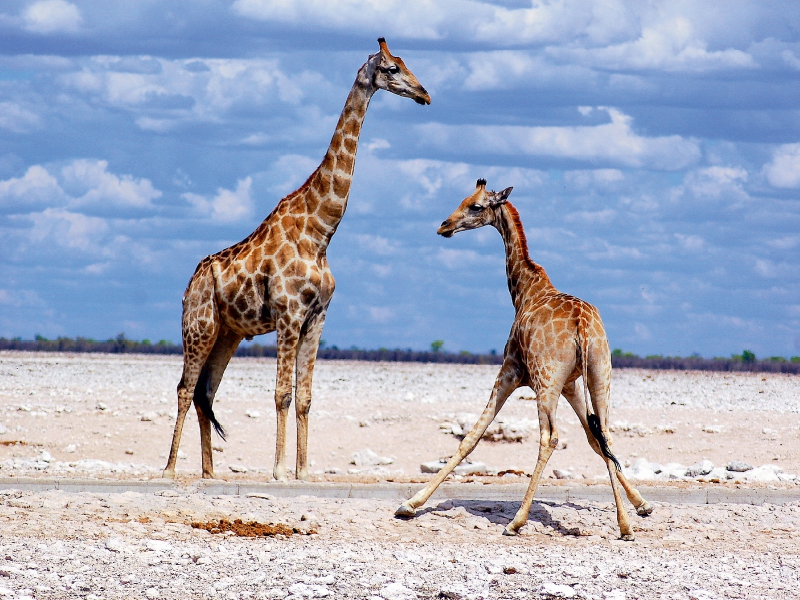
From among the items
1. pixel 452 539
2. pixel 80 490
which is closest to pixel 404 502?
pixel 452 539

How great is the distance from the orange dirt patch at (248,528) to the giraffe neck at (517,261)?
11.9ft

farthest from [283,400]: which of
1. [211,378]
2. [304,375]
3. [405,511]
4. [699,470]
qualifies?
[699,470]

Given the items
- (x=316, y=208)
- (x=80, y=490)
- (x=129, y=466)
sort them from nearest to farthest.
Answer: (x=80, y=490), (x=316, y=208), (x=129, y=466)

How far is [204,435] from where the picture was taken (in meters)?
14.6

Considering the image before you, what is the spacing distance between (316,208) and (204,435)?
3.17 meters

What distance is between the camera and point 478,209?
13.2 m

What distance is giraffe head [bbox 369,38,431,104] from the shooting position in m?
13.7

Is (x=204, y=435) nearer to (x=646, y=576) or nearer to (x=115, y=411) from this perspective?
(x=646, y=576)

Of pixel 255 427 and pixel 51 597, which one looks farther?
pixel 255 427

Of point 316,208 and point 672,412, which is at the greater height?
→ point 316,208

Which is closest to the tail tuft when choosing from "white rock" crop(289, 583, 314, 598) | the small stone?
"white rock" crop(289, 583, 314, 598)

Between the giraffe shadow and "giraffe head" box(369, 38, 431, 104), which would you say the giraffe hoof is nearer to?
the giraffe shadow

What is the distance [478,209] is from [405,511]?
11.8ft

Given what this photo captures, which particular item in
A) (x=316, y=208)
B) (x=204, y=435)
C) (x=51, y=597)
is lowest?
(x=51, y=597)
